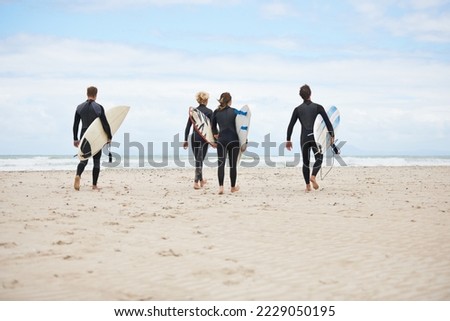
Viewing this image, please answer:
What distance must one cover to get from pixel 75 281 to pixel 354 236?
10.2ft

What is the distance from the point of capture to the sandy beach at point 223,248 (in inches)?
155

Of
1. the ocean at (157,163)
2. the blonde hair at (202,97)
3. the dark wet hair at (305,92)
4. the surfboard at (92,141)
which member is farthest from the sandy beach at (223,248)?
the ocean at (157,163)

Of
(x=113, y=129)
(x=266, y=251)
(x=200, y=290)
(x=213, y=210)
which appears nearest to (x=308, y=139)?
(x=213, y=210)

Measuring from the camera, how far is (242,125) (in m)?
9.70

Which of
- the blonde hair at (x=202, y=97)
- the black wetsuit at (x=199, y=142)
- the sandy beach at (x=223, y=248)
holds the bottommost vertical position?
the sandy beach at (x=223, y=248)

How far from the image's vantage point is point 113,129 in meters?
10.2

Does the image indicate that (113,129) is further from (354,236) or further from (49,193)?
(354,236)

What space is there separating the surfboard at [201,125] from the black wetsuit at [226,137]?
1.88ft

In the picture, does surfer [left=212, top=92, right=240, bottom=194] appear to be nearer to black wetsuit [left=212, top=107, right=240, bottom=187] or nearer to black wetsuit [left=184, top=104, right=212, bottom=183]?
black wetsuit [left=212, top=107, right=240, bottom=187]

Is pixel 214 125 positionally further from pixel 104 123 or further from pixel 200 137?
pixel 104 123

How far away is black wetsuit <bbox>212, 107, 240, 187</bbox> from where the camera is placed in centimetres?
937

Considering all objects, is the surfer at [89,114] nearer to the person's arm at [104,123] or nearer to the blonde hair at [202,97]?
the person's arm at [104,123]

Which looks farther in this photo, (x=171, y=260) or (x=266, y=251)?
(x=266, y=251)

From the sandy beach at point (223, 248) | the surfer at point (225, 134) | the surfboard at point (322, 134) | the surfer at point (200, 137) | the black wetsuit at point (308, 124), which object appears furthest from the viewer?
the surfer at point (200, 137)
